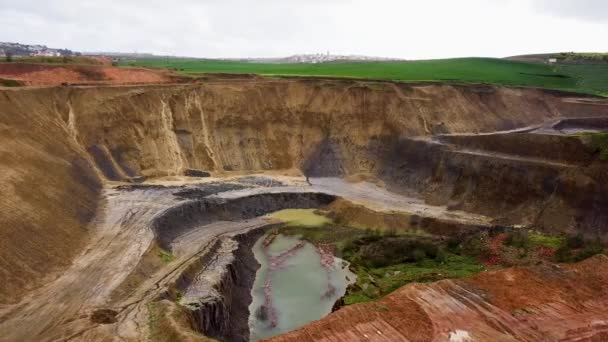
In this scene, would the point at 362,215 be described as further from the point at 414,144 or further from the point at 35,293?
the point at 35,293

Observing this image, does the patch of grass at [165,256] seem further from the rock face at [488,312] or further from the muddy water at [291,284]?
the rock face at [488,312]

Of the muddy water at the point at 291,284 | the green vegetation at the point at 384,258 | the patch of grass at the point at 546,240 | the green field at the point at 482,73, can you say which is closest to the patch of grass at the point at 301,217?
the green vegetation at the point at 384,258

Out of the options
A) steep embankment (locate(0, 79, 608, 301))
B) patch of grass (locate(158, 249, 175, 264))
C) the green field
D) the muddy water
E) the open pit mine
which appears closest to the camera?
the open pit mine

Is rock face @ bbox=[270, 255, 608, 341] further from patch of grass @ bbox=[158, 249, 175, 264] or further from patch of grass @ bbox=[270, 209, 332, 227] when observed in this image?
patch of grass @ bbox=[270, 209, 332, 227]

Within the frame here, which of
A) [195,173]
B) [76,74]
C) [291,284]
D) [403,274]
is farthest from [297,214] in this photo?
[76,74]

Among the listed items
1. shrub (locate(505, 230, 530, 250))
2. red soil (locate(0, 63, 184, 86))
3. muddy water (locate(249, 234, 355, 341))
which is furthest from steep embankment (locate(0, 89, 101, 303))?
shrub (locate(505, 230, 530, 250))

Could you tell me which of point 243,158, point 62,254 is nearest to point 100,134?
point 243,158

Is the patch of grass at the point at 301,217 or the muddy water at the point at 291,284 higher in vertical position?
the patch of grass at the point at 301,217
